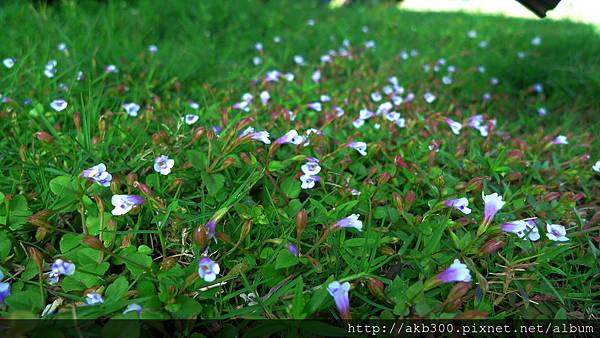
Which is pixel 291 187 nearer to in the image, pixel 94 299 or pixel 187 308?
pixel 187 308

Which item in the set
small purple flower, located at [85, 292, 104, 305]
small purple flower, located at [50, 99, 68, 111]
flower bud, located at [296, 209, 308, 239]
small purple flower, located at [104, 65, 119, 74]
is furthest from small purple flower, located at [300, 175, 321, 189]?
small purple flower, located at [104, 65, 119, 74]

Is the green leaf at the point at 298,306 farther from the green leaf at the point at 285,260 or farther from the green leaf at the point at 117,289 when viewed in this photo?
the green leaf at the point at 117,289

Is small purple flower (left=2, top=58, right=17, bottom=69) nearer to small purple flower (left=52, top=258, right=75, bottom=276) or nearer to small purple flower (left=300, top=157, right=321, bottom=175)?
small purple flower (left=52, top=258, right=75, bottom=276)

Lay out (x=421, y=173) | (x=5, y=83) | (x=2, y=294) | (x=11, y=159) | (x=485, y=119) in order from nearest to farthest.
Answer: (x=2, y=294) < (x=11, y=159) < (x=421, y=173) < (x=5, y=83) < (x=485, y=119)

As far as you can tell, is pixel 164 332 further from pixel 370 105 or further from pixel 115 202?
pixel 370 105

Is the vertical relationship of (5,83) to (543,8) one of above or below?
below

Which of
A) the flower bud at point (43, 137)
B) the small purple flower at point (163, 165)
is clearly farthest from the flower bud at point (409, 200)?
the flower bud at point (43, 137)

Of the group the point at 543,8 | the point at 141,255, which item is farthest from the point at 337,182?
the point at 543,8
